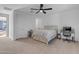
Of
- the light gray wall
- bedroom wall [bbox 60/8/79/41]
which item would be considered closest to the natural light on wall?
the light gray wall

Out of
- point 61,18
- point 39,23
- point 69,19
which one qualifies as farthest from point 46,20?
point 69,19

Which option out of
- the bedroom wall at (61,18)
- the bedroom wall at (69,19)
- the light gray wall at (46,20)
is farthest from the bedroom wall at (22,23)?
the bedroom wall at (69,19)

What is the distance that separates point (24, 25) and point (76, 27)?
→ 1.15m

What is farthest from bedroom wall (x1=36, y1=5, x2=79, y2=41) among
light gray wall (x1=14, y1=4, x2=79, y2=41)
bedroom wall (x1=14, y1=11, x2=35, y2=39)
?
bedroom wall (x1=14, y1=11, x2=35, y2=39)

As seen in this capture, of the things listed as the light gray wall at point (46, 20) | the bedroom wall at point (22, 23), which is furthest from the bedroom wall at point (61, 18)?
the bedroom wall at point (22, 23)

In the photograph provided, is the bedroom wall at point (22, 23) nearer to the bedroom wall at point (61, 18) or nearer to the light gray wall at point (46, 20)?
the light gray wall at point (46, 20)

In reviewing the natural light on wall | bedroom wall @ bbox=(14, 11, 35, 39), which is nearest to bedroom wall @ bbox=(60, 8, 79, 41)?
the natural light on wall

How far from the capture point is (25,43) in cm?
188

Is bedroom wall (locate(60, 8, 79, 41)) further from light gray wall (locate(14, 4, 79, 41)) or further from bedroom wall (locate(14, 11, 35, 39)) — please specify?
bedroom wall (locate(14, 11, 35, 39))

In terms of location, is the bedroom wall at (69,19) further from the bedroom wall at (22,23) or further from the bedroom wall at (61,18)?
the bedroom wall at (22,23)

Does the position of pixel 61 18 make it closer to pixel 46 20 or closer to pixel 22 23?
pixel 46 20

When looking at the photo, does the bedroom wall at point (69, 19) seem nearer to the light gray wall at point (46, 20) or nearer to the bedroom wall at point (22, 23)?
the light gray wall at point (46, 20)

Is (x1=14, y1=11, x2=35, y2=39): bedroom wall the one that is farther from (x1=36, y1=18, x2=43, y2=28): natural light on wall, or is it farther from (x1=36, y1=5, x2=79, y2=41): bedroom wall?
(x1=36, y1=5, x2=79, y2=41): bedroom wall

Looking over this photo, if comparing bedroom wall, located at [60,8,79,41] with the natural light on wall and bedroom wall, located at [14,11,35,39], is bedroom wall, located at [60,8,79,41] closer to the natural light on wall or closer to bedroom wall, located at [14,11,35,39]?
the natural light on wall
